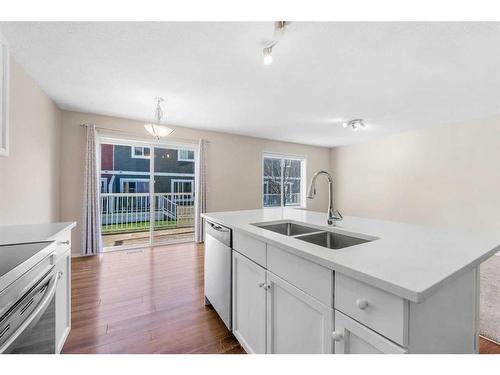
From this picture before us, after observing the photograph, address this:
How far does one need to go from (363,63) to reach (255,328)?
7.91 feet

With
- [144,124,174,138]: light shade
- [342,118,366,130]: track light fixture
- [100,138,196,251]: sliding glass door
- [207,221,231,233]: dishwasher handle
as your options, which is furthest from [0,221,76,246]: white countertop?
[342,118,366,130]: track light fixture

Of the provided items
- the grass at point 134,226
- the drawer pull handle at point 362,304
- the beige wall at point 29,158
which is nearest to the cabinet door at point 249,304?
the drawer pull handle at point 362,304

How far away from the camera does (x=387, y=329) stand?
66 cm

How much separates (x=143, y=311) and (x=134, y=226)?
342cm

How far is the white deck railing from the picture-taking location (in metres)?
4.57

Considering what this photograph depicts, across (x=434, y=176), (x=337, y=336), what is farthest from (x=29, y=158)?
(x=434, y=176)

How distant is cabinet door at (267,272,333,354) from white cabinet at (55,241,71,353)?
1.26 meters

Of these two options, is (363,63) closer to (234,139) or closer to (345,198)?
(234,139)

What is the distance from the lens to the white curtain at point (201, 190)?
167 inches

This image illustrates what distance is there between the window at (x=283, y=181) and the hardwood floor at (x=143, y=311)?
3.01 m

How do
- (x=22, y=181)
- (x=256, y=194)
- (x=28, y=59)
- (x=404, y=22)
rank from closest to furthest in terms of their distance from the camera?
(x=404, y=22) → (x=28, y=59) → (x=22, y=181) → (x=256, y=194)

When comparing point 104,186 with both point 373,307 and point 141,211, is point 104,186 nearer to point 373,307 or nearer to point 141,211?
point 141,211

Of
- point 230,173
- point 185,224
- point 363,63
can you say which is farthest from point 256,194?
point 363,63

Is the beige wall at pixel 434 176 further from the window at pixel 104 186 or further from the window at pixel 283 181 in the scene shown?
the window at pixel 104 186
